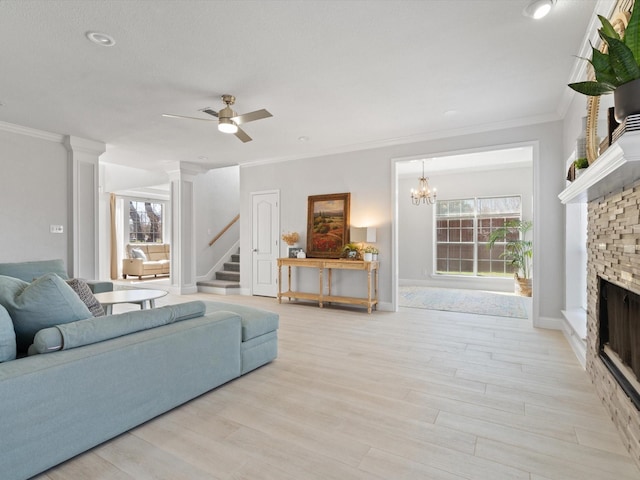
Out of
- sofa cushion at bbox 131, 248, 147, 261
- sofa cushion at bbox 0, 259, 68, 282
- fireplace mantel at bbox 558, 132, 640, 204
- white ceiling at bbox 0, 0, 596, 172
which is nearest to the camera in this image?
fireplace mantel at bbox 558, 132, 640, 204

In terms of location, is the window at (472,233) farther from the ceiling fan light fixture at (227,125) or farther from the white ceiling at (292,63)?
the ceiling fan light fixture at (227,125)

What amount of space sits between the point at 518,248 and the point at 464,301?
202cm

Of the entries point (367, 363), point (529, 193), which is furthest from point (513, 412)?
point (529, 193)

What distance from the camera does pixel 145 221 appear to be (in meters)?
11.1

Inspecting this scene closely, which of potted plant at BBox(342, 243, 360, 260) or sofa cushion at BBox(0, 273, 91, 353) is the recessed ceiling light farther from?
potted plant at BBox(342, 243, 360, 260)

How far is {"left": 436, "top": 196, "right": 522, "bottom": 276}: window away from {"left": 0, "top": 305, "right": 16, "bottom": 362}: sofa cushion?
7931 millimetres

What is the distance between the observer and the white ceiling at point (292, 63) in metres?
2.38

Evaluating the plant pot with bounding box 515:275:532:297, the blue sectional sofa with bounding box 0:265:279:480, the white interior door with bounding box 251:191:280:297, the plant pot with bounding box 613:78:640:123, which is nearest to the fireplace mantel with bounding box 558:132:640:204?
the plant pot with bounding box 613:78:640:123

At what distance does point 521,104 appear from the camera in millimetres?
4012

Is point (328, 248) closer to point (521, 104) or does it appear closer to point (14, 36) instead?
point (521, 104)

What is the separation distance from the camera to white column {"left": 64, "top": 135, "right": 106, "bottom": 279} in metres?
5.34

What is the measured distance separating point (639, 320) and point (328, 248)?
437cm

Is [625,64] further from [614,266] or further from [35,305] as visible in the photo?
[35,305]

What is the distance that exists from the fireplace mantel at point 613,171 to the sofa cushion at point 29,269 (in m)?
5.39
